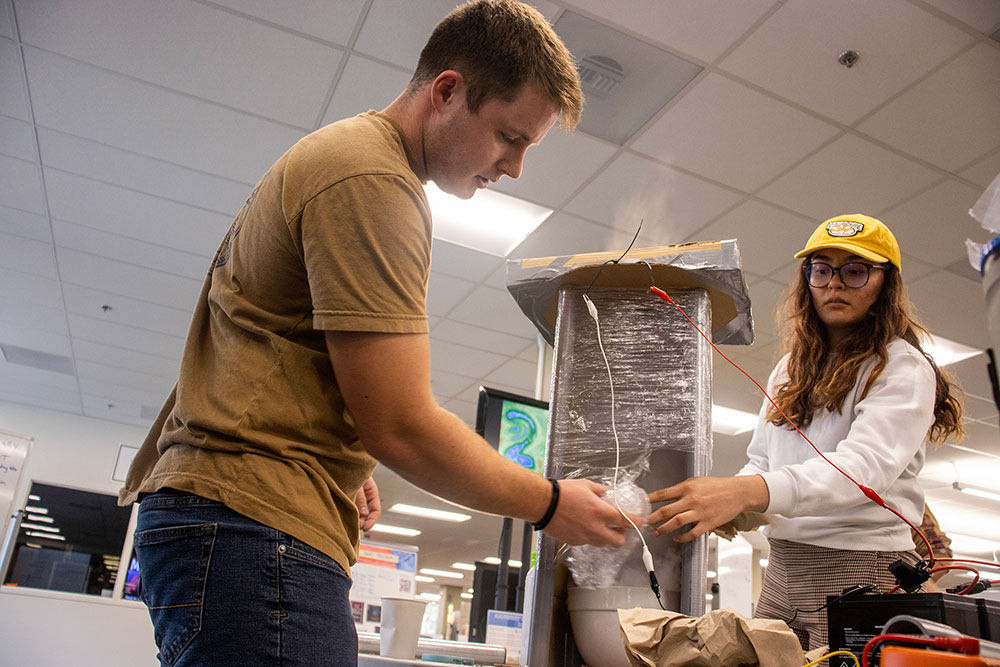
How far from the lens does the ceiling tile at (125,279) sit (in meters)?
4.45

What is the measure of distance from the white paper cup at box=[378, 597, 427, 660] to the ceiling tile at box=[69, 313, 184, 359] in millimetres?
4455

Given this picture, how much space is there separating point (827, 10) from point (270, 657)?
2587 mm

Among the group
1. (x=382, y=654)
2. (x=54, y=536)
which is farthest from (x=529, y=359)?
(x=54, y=536)

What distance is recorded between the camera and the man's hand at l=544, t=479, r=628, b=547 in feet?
3.16

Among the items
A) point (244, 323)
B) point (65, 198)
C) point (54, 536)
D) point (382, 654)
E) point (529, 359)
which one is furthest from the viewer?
point (54, 536)

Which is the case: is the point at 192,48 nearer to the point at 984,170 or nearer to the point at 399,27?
the point at 399,27

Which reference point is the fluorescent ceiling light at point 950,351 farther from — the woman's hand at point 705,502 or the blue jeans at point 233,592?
the blue jeans at point 233,592

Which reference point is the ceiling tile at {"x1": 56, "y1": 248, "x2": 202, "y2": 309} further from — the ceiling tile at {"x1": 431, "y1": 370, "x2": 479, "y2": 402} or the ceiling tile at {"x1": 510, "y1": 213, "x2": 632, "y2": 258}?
the ceiling tile at {"x1": 510, "y1": 213, "x2": 632, "y2": 258}

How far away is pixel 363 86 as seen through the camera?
2.96 metres

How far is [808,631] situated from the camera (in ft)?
3.85

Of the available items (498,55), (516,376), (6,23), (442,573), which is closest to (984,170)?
(498,55)

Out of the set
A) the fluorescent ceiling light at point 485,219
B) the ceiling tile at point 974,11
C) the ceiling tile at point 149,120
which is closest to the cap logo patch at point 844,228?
the ceiling tile at point 974,11

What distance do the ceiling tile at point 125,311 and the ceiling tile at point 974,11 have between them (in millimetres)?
4429

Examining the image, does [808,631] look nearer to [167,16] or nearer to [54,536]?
[167,16]
